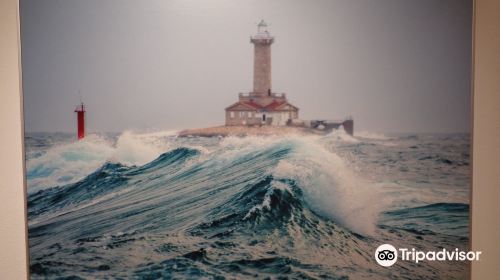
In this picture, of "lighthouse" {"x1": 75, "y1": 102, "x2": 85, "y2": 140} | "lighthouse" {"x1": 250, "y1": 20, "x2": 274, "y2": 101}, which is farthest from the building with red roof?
"lighthouse" {"x1": 75, "y1": 102, "x2": 85, "y2": 140}

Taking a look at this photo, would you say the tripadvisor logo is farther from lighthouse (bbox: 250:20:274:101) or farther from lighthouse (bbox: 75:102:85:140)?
lighthouse (bbox: 75:102:85:140)

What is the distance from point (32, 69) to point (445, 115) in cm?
185

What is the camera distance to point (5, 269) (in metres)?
1.84

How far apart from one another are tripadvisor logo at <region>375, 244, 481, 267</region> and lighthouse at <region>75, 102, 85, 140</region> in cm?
141

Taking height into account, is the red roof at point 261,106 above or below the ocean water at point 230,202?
above

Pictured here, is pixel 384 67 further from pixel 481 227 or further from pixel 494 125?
pixel 481 227

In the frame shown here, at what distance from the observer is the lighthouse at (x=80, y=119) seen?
1841 millimetres

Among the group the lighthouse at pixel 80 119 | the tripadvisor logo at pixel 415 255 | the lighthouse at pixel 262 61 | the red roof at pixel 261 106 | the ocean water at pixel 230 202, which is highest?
the lighthouse at pixel 262 61

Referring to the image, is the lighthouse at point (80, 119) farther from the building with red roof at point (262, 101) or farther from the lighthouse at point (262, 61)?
the lighthouse at point (262, 61)

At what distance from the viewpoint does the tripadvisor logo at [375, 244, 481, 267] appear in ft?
6.15

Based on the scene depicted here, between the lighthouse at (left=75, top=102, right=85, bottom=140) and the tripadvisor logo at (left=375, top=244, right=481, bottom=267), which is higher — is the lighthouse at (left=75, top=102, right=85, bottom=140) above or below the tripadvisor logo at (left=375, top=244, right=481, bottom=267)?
above

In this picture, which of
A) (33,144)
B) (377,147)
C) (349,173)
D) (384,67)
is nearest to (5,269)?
(33,144)

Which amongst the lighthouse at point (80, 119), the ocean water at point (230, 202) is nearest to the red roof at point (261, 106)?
the ocean water at point (230, 202)

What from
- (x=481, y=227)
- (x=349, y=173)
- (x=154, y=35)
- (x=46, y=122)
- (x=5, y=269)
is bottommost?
(x=5, y=269)
